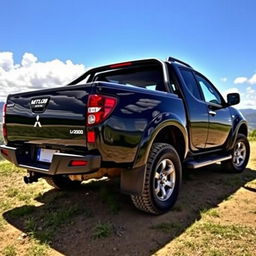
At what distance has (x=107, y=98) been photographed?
278cm

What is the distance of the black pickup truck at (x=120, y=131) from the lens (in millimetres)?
2787

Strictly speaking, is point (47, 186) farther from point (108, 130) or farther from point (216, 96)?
point (216, 96)

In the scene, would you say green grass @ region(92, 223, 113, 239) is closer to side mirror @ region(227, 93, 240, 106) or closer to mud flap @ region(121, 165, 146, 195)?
mud flap @ region(121, 165, 146, 195)

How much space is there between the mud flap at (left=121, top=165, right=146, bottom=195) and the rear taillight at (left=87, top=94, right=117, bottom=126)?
28.5 inches

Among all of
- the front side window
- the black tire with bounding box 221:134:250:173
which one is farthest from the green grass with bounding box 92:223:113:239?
the black tire with bounding box 221:134:250:173

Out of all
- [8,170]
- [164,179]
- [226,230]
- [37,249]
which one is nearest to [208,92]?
[164,179]

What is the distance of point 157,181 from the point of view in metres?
3.49

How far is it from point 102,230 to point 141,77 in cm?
246

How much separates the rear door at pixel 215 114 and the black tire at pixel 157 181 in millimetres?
1285

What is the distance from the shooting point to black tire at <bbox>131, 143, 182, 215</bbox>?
3.19 metres

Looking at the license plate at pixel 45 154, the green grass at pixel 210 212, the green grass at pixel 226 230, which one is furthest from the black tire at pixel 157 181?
the license plate at pixel 45 154

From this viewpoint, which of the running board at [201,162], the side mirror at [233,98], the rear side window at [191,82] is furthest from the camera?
the side mirror at [233,98]

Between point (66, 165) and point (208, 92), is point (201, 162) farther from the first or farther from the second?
point (66, 165)

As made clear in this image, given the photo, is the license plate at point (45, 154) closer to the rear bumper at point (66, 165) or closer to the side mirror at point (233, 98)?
the rear bumper at point (66, 165)
